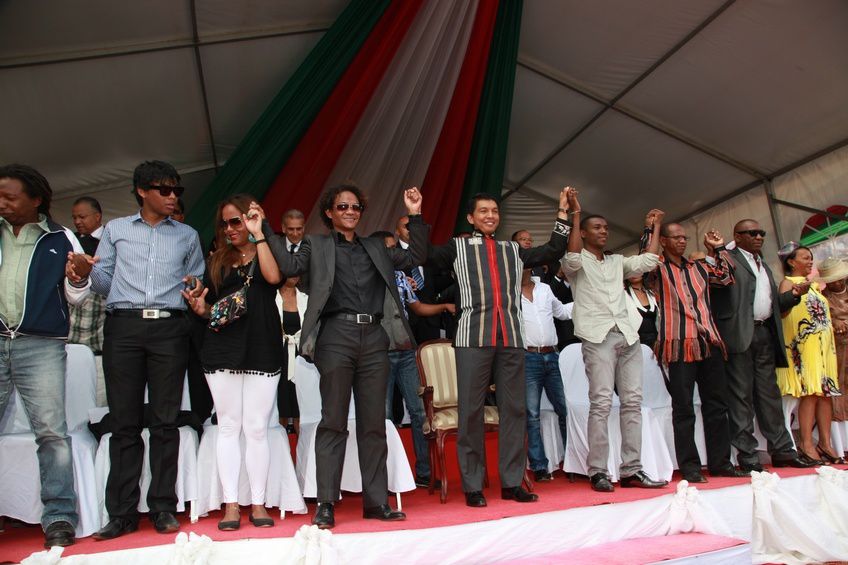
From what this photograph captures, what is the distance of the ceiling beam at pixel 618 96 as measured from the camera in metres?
5.87

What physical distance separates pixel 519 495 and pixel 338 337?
1211 mm

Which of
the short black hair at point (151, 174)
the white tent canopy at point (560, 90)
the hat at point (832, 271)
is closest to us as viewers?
the short black hair at point (151, 174)

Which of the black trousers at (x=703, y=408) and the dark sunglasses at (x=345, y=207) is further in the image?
the black trousers at (x=703, y=408)

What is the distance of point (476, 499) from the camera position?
3.41m

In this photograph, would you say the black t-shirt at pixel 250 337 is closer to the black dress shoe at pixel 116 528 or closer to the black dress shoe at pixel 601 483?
the black dress shoe at pixel 116 528

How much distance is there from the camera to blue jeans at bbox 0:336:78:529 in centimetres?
290

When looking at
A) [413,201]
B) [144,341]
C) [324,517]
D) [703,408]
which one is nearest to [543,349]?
[703,408]

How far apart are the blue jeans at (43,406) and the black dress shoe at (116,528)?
0.14 metres

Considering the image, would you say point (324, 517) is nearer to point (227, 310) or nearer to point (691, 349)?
point (227, 310)

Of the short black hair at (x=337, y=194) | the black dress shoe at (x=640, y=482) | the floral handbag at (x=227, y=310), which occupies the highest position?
the short black hair at (x=337, y=194)

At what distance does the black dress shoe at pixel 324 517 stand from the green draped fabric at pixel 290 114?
146 inches

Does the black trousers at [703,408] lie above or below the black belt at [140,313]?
below

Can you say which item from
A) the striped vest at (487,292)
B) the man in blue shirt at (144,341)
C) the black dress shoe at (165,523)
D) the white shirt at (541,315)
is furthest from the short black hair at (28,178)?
the white shirt at (541,315)

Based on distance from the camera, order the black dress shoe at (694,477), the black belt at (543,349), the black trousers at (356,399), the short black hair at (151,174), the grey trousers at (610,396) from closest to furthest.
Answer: the black trousers at (356,399) → the short black hair at (151,174) → the grey trousers at (610,396) → the black dress shoe at (694,477) → the black belt at (543,349)
